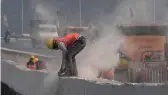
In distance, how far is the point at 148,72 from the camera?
10992 mm

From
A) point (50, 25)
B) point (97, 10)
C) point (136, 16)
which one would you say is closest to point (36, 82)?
point (136, 16)

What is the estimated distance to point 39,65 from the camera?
53.2ft

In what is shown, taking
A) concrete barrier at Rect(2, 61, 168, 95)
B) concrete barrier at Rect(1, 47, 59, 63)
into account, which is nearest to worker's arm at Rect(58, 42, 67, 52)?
concrete barrier at Rect(2, 61, 168, 95)

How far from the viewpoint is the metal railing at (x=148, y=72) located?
10680 millimetres

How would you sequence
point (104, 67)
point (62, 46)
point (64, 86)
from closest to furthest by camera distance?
1. point (64, 86)
2. point (62, 46)
3. point (104, 67)

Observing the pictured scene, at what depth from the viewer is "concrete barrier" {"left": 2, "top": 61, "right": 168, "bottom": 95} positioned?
6.11 meters

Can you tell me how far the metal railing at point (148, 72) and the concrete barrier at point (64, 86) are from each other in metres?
2.51

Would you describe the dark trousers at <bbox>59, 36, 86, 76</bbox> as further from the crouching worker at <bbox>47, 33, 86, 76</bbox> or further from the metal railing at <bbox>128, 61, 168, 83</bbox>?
the metal railing at <bbox>128, 61, 168, 83</bbox>

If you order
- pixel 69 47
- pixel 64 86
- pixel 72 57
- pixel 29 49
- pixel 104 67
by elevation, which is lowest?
pixel 29 49

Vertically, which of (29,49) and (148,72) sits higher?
(148,72)

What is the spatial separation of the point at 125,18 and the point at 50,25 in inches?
676

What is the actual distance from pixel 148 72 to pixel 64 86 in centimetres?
325

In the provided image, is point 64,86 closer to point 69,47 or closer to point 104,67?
point 69,47

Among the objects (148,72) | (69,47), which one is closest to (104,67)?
(148,72)
